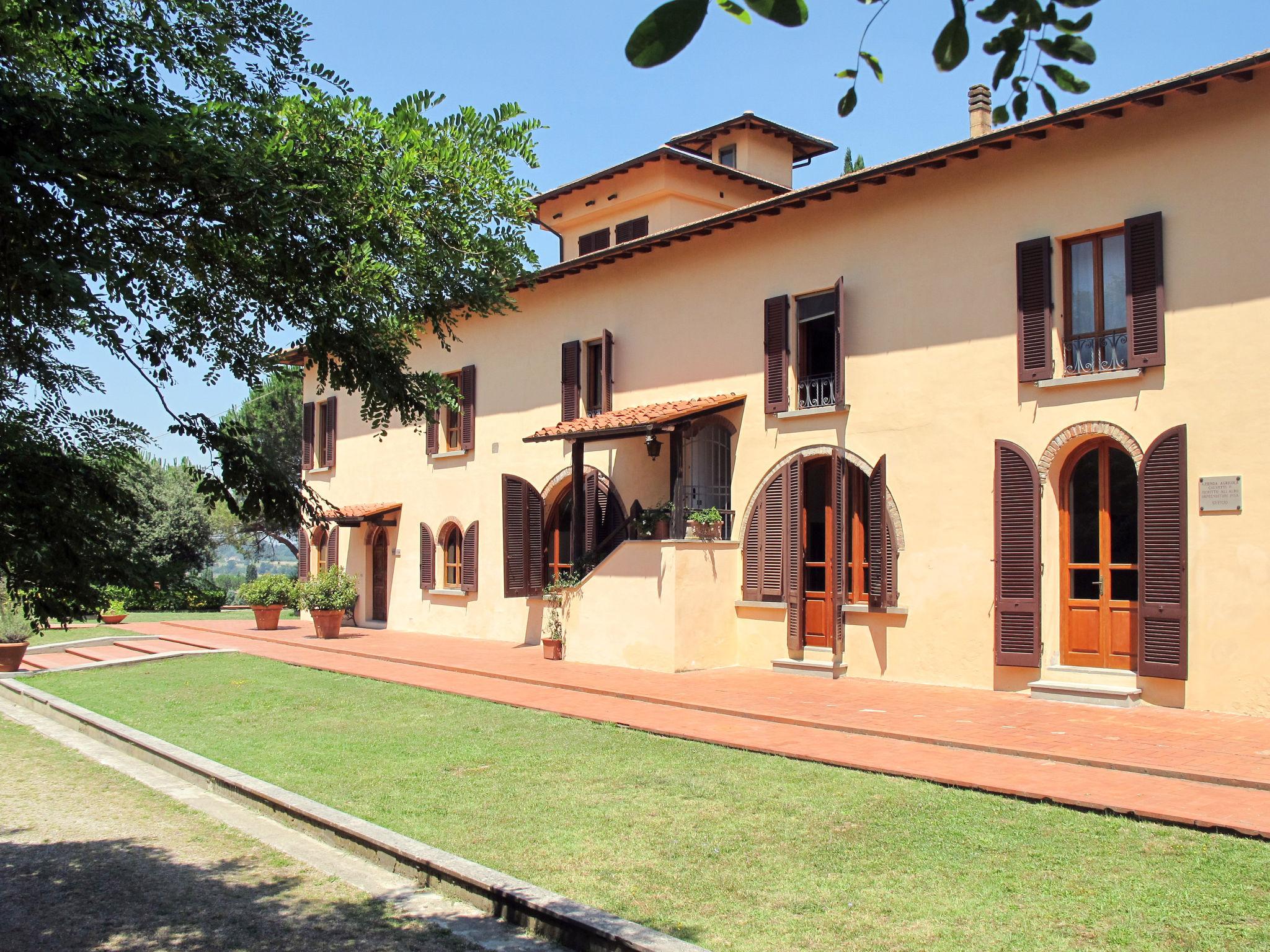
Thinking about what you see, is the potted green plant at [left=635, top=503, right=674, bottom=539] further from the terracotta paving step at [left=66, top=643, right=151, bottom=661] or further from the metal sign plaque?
the terracotta paving step at [left=66, top=643, right=151, bottom=661]

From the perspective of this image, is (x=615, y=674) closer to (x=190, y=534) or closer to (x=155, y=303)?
(x=155, y=303)

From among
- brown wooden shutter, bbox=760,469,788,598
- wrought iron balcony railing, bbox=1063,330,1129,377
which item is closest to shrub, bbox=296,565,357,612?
brown wooden shutter, bbox=760,469,788,598

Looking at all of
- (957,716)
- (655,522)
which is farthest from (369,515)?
(957,716)

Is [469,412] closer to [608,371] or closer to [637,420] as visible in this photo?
[608,371]

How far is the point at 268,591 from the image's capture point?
24750mm

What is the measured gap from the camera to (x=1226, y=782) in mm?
8125

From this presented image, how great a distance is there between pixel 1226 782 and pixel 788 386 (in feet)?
27.3

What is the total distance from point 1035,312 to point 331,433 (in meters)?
18.3

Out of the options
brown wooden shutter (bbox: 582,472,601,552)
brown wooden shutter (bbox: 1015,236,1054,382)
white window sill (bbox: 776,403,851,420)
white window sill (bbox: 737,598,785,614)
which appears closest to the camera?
brown wooden shutter (bbox: 1015,236,1054,382)

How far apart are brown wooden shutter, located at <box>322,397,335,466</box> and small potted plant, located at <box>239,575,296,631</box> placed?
2.99m

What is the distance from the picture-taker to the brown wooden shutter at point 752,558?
50.5ft

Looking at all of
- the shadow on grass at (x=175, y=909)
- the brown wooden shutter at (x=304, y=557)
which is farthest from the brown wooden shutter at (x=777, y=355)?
the brown wooden shutter at (x=304, y=557)

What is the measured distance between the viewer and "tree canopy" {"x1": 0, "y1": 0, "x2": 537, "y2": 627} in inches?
160

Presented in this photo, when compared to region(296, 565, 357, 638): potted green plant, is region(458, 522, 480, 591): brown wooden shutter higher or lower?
higher
